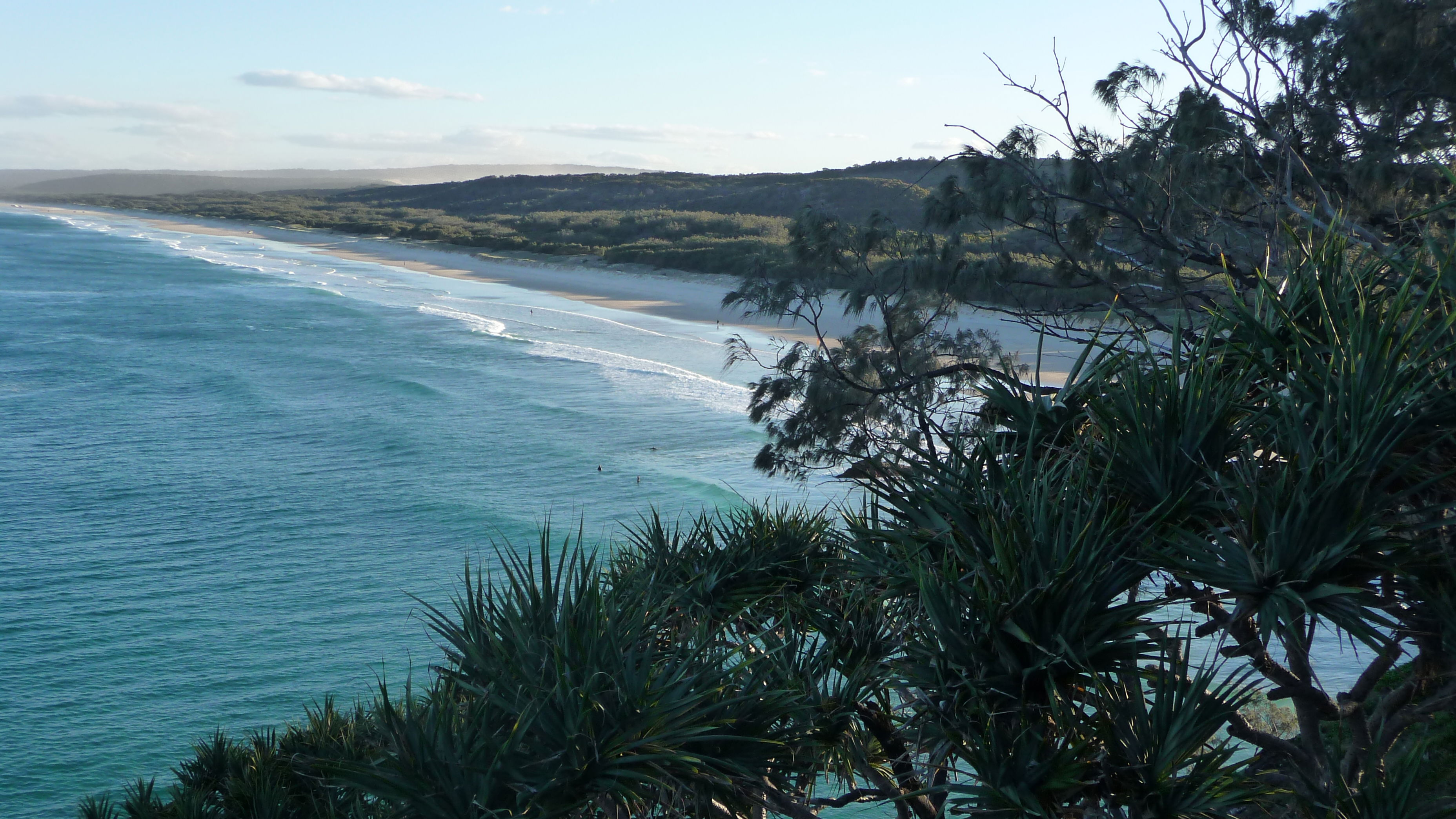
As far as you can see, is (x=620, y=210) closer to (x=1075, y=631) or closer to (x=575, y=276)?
(x=575, y=276)

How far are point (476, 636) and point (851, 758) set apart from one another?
76.8 inches

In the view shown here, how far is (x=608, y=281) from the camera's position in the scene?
2157 inches

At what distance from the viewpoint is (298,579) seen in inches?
653

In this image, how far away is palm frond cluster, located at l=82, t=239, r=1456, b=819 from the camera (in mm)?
4133

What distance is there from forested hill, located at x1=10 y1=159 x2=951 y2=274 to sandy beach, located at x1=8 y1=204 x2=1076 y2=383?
122 cm

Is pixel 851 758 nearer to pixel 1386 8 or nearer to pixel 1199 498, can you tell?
pixel 1199 498

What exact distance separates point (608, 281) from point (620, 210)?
148 ft

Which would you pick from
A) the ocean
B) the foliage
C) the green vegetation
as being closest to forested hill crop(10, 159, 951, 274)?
the ocean

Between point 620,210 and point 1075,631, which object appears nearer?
point 1075,631

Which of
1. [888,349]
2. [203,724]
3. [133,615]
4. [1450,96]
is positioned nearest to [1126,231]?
[888,349]

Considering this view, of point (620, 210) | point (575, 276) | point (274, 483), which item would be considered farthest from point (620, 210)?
point (274, 483)

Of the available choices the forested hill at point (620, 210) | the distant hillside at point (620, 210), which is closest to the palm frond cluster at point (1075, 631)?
the distant hillside at point (620, 210)

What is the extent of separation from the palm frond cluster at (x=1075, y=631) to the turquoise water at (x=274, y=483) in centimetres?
453

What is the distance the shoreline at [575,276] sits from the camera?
42.2 meters
